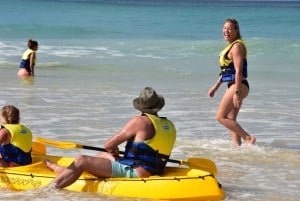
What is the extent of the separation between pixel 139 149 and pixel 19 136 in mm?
1080

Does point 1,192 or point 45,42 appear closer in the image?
point 1,192

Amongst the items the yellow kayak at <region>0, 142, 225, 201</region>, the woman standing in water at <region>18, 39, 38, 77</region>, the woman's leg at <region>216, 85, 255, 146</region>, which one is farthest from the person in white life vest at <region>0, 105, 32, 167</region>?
the woman standing in water at <region>18, 39, 38, 77</region>

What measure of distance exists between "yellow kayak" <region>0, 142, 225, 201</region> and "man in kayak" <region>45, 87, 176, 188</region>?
0.08 metres

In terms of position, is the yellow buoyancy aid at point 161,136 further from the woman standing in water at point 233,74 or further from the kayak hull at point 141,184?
the woman standing in water at point 233,74

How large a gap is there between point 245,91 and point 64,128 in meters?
2.55

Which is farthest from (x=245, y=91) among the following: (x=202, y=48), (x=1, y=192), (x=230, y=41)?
(x=202, y=48)

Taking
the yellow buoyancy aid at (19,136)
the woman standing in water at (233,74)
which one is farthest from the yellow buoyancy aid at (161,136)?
the woman standing in water at (233,74)

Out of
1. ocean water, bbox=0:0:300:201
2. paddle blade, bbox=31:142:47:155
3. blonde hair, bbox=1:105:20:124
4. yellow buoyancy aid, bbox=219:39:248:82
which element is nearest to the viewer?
blonde hair, bbox=1:105:20:124

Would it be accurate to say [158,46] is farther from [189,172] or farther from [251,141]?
[189,172]

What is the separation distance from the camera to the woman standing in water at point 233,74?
786cm

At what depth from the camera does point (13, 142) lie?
6.39 m

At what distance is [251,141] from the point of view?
323 inches

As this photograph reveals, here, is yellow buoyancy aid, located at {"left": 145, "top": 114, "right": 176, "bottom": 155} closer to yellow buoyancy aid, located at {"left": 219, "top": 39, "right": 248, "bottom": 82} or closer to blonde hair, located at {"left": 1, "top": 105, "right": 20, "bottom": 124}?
Answer: blonde hair, located at {"left": 1, "top": 105, "right": 20, "bottom": 124}

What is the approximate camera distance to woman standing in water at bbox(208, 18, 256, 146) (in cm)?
786
